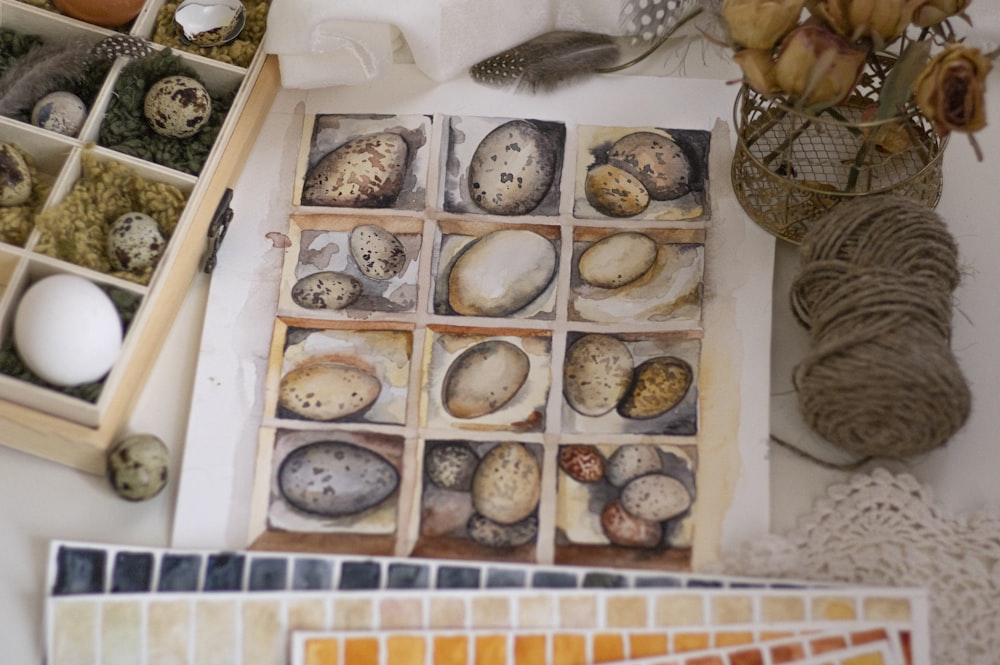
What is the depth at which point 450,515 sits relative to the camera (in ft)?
2.63

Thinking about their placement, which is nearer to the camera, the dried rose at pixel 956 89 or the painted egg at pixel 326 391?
the dried rose at pixel 956 89

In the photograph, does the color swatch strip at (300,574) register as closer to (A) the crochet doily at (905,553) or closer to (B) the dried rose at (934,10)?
(A) the crochet doily at (905,553)

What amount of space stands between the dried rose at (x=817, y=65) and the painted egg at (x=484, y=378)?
0.29 metres

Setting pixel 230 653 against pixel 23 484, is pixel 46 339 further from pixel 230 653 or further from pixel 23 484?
pixel 230 653

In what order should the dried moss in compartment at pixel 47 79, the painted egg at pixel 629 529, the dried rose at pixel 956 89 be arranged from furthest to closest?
the dried moss in compartment at pixel 47 79, the painted egg at pixel 629 529, the dried rose at pixel 956 89

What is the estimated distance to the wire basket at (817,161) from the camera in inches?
33.6

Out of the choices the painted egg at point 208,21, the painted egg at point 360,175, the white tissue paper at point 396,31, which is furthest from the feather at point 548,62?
the painted egg at point 208,21

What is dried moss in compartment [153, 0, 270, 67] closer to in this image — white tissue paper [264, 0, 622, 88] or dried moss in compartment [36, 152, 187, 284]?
white tissue paper [264, 0, 622, 88]

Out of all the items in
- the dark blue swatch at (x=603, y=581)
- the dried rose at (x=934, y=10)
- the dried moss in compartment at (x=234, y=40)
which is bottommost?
the dark blue swatch at (x=603, y=581)

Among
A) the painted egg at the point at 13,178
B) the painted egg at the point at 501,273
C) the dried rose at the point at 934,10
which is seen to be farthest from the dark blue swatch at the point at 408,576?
the dried rose at the point at 934,10

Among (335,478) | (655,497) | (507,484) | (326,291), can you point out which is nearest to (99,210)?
(326,291)

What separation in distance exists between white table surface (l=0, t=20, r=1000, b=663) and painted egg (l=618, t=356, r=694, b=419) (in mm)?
76

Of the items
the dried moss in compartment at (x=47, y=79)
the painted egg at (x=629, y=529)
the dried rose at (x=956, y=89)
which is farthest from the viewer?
the dried moss in compartment at (x=47, y=79)

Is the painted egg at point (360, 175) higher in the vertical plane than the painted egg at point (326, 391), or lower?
higher
